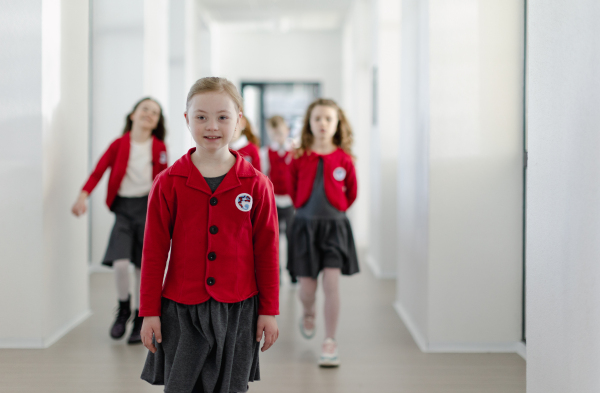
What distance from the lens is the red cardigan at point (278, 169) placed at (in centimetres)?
471

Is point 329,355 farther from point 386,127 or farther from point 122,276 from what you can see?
point 386,127

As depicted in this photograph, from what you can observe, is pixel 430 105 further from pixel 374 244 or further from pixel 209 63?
pixel 209 63

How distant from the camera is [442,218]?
118 inches

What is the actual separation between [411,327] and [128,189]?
1.82m

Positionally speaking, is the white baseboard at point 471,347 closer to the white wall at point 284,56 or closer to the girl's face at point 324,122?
the girl's face at point 324,122

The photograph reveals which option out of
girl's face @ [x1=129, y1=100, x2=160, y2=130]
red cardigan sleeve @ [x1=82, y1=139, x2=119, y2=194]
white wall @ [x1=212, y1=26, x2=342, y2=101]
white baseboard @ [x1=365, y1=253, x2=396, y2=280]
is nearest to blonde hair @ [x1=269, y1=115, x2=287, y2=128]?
white baseboard @ [x1=365, y1=253, x2=396, y2=280]

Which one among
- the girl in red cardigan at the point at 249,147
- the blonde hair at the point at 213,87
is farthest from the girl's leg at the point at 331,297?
the blonde hair at the point at 213,87

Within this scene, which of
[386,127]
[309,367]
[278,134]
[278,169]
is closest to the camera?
[309,367]

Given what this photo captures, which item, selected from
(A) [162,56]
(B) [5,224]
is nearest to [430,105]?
(B) [5,224]

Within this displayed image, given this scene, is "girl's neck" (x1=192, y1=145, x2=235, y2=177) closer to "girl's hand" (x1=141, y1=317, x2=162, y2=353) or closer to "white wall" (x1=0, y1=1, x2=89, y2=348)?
"girl's hand" (x1=141, y1=317, x2=162, y2=353)

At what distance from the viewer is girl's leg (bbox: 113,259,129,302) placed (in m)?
3.10

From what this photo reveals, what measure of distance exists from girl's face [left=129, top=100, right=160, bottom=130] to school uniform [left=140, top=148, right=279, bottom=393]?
172cm

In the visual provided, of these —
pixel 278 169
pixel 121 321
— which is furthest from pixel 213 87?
pixel 278 169

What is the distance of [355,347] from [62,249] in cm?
174
